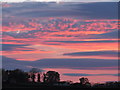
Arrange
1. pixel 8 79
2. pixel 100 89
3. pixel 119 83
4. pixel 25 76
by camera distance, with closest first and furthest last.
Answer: pixel 100 89 → pixel 119 83 → pixel 8 79 → pixel 25 76

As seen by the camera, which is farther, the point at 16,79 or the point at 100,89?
the point at 16,79

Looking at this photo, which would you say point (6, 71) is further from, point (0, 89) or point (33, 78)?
point (0, 89)

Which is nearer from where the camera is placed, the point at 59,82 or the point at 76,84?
the point at 76,84

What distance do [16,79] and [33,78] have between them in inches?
250

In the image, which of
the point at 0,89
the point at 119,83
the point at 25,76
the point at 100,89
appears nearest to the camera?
the point at 0,89

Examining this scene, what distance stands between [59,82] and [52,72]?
41.1 ft

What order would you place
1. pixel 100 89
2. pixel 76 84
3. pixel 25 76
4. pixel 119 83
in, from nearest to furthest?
pixel 100 89 → pixel 119 83 → pixel 76 84 → pixel 25 76

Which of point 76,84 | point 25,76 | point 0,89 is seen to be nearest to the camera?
point 0,89

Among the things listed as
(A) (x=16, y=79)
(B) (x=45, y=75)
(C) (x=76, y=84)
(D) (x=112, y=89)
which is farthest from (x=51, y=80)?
(D) (x=112, y=89)

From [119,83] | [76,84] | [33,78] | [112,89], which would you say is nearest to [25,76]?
[33,78]

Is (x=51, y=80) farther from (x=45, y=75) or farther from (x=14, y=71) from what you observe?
(x=14, y=71)

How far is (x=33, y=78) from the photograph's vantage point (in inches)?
5344

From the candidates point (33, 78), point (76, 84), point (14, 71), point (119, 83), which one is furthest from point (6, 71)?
point (119, 83)

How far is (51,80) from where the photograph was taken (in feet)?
465
